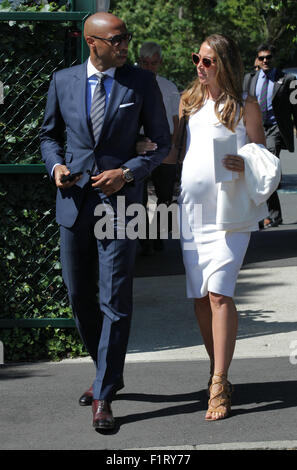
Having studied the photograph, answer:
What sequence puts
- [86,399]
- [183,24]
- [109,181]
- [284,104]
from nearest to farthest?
[109,181] → [86,399] → [284,104] → [183,24]

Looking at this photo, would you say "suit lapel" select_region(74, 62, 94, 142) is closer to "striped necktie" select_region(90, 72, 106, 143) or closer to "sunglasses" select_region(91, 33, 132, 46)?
"striped necktie" select_region(90, 72, 106, 143)

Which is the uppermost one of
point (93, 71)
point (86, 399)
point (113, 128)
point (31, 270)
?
point (93, 71)

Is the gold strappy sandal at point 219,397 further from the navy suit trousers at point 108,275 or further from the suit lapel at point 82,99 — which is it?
the suit lapel at point 82,99

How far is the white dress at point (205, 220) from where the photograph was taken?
16.7ft

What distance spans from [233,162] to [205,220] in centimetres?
36

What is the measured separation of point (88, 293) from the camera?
5.13 metres

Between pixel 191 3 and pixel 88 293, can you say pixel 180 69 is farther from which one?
pixel 88 293

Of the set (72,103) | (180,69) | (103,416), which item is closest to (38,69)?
(72,103)

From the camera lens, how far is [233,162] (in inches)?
196

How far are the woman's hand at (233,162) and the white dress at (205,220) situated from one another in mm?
120

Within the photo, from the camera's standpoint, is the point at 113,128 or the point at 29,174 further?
the point at 29,174

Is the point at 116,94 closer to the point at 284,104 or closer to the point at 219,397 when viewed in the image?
the point at 219,397

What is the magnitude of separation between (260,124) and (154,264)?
4528 millimetres

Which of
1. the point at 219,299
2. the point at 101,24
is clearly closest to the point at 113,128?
the point at 101,24
